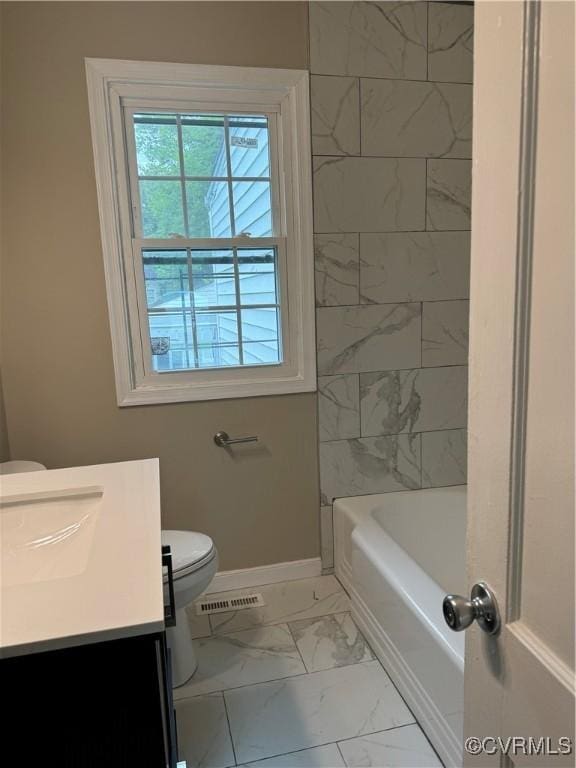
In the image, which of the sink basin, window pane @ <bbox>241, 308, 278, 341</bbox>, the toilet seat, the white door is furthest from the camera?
window pane @ <bbox>241, 308, 278, 341</bbox>

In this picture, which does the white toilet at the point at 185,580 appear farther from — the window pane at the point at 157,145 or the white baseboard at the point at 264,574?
the window pane at the point at 157,145

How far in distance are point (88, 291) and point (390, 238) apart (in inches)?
51.9

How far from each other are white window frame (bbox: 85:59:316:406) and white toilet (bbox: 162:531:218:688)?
63 cm

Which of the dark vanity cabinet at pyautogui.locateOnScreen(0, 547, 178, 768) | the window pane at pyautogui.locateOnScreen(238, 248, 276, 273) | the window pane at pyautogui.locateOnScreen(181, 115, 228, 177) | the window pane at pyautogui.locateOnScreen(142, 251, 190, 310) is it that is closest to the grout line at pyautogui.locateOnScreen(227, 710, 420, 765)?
the dark vanity cabinet at pyautogui.locateOnScreen(0, 547, 178, 768)

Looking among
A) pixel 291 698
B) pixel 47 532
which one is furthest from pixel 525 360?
pixel 291 698

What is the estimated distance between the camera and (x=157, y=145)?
2.20m

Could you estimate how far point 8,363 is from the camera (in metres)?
2.18

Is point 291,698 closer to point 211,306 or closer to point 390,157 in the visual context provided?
point 211,306

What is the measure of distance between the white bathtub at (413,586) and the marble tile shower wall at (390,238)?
128 millimetres

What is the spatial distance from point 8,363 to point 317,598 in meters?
1.67

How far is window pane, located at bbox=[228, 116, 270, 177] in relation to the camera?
7.45 feet

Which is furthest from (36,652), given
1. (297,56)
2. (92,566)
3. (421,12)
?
(421,12)

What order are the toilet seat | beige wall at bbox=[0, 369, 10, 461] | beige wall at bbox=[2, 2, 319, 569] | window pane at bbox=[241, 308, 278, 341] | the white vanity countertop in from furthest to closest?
1. window pane at bbox=[241, 308, 278, 341]
2. beige wall at bbox=[0, 369, 10, 461]
3. beige wall at bbox=[2, 2, 319, 569]
4. the toilet seat
5. the white vanity countertop

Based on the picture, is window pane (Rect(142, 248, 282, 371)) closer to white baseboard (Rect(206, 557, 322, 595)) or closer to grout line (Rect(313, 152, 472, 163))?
grout line (Rect(313, 152, 472, 163))
